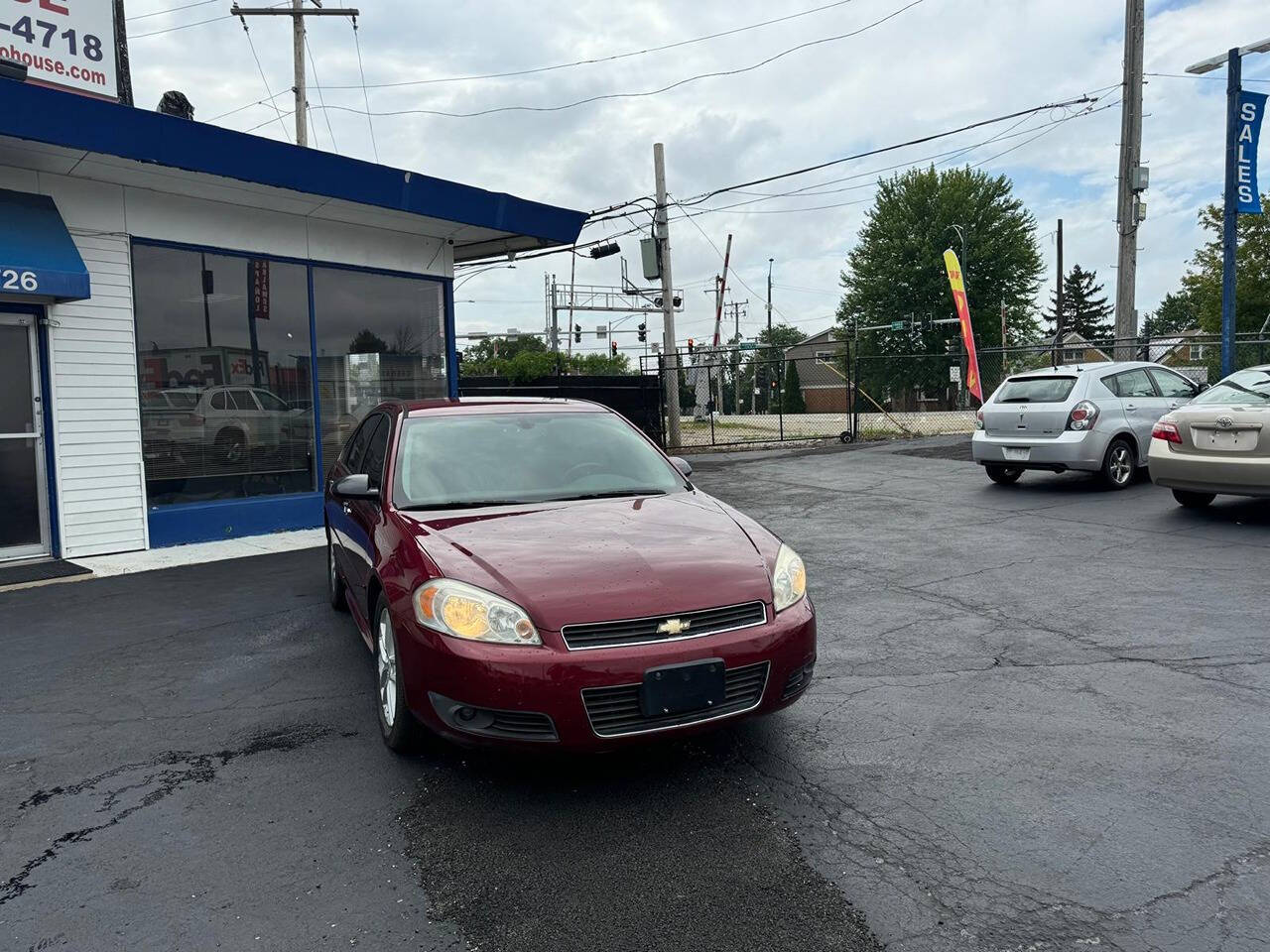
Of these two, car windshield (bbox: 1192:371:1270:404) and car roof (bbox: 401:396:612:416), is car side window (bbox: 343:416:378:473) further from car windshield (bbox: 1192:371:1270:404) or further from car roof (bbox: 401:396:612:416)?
car windshield (bbox: 1192:371:1270:404)

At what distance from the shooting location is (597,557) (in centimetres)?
360

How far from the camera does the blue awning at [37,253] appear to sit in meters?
7.95

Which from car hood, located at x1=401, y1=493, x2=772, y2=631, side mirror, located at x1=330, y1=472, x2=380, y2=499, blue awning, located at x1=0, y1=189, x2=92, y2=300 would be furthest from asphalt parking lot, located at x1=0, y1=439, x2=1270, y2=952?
blue awning, located at x1=0, y1=189, x2=92, y2=300

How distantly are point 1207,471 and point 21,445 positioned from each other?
37.1ft

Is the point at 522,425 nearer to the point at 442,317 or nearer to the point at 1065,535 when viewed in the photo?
the point at 1065,535

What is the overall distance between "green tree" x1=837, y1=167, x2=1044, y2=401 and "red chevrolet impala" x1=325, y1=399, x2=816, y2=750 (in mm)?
49488

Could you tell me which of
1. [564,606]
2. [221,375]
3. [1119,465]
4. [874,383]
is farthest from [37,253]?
[874,383]

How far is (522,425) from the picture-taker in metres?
5.07

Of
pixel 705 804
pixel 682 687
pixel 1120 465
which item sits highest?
pixel 1120 465

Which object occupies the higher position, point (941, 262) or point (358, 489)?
point (941, 262)

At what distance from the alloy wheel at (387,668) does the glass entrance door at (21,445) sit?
665cm

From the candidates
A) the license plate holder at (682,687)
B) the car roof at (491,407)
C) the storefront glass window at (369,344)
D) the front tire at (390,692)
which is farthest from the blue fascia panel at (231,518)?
the license plate holder at (682,687)

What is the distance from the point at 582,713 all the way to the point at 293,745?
64.6 inches

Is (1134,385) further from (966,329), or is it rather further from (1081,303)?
(1081,303)
